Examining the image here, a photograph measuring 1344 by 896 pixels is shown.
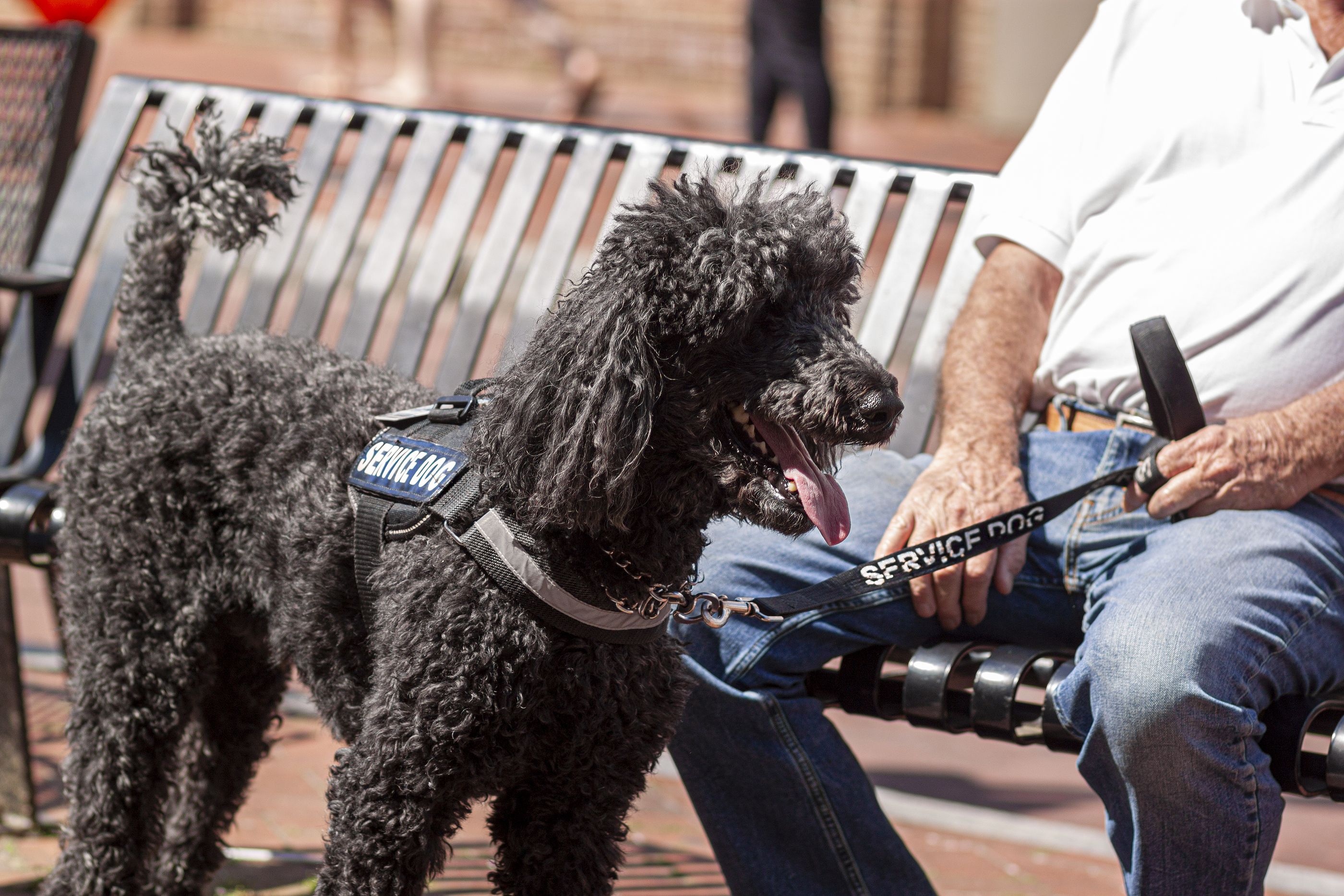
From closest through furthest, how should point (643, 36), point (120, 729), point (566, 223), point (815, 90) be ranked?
point (120, 729)
point (566, 223)
point (815, 90)
point (643, 36)

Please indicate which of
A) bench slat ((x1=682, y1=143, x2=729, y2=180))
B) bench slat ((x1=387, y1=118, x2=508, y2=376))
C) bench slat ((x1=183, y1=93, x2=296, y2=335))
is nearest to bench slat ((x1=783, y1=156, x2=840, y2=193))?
bench slat ((x1=682, y1=143, x2=729, y2=180))

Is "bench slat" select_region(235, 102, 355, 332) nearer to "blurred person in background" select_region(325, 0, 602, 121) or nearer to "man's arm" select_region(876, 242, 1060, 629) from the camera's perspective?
"man's arm" select_region(876, 242, 1060, 629)

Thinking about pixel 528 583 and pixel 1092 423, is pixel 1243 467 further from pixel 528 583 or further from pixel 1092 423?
pixel 528 583

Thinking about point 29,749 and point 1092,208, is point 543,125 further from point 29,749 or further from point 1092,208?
point 29,749

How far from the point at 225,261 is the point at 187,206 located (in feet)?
3.71

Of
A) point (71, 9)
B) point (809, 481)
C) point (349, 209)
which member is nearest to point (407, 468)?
point (809, 481)

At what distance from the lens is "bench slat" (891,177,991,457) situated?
3330mm

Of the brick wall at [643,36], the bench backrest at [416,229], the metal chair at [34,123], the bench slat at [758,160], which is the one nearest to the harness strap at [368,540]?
the bench backrest at [416,229]

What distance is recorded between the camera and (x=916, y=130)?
13.1 metres

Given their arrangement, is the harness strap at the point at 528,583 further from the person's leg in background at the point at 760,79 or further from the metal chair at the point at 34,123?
the person's leg in background at the point at 760,79

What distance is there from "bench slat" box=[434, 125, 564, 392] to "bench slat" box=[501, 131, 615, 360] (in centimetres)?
7

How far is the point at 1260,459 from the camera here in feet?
8.06

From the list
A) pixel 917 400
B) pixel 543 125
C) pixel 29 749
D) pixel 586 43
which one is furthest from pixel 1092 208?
pixel 586 43

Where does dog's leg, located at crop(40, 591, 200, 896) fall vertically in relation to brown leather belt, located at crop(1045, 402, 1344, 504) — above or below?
below
